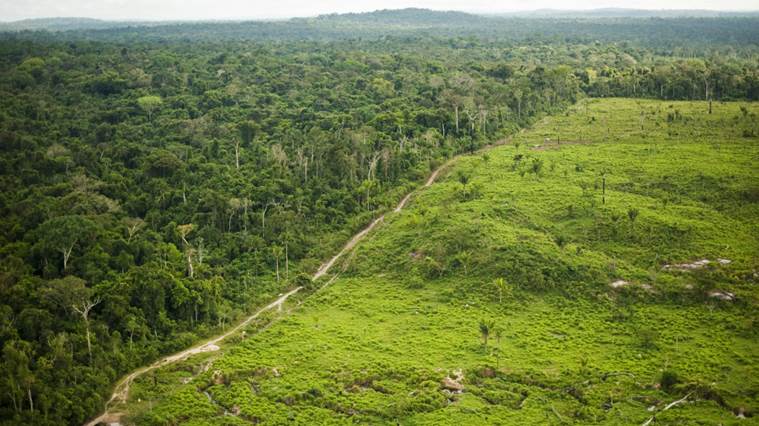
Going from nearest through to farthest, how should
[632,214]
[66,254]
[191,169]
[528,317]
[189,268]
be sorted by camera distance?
1. [528,317]
2. [66,254]
3. [189,268]
4. [632,214]
5. [191,169]

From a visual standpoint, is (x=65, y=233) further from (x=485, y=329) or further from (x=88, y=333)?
(x=485, y=329)

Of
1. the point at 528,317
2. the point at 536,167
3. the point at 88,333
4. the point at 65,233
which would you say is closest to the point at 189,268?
the point at 65,233

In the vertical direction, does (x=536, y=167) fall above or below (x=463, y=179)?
above

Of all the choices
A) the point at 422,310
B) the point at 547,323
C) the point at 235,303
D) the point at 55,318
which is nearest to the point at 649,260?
the point at 547,323

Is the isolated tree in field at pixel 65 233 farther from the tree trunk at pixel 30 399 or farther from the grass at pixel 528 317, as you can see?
the grass at pixel 528 317

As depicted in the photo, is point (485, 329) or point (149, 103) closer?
point (485, 329)

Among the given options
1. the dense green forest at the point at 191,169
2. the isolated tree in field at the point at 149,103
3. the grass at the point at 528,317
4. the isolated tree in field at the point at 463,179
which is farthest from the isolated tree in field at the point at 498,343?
the isolated tree in field at the point at 149,103

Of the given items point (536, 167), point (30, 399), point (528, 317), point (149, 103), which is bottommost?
point (528, 317)
